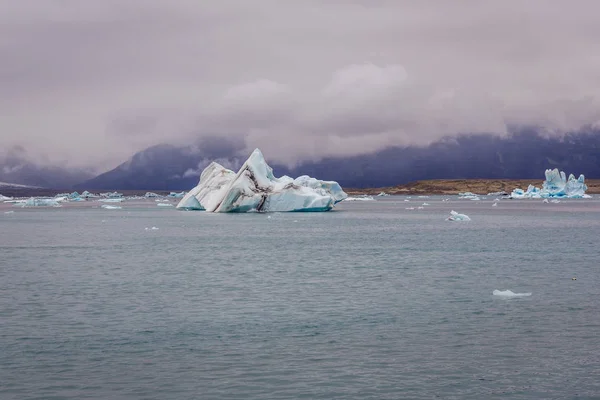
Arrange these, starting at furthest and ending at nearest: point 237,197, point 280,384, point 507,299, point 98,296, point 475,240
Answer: point 237,197, point 475,240, point 98,296, point 507,299, point 280,384

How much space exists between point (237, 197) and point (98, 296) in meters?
50.2

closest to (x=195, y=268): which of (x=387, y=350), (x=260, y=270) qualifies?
(x=260, y=270)

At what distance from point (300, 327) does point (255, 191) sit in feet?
176

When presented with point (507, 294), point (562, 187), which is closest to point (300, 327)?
point (507, 294)

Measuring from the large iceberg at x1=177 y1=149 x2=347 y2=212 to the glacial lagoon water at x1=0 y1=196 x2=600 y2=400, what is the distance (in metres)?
36.6

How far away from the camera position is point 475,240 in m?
40.9

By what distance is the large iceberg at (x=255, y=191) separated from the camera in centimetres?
6694

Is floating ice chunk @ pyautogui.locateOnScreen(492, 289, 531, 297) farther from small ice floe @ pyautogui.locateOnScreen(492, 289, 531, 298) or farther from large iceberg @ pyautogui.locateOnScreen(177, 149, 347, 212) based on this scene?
large iceberg @ pyautogui.locateOnScreen(177, 149, 347, 212)

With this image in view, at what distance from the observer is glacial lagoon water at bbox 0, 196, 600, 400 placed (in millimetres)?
10680

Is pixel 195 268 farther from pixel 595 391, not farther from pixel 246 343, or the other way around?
pixel 595 391

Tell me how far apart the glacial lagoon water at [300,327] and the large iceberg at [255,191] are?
1441 inches

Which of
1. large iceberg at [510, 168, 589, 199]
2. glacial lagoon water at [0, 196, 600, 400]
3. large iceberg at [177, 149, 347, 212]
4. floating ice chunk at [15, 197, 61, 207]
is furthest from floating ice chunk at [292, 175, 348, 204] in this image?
large iceberg at [510, 168, 589, 199]

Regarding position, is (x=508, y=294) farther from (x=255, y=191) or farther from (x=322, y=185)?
(x=322, y=185)

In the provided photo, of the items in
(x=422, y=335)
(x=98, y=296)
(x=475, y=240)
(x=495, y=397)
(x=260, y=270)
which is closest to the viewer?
(x=495, y=397)
